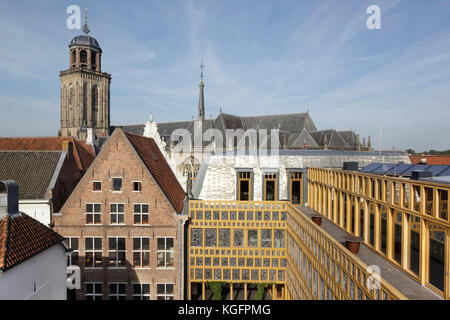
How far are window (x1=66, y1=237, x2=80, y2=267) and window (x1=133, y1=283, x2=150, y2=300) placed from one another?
403 centimetres

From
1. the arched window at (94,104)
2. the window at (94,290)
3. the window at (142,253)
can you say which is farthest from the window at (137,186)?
the arched window at (94,104)

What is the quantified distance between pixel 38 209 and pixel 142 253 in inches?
282

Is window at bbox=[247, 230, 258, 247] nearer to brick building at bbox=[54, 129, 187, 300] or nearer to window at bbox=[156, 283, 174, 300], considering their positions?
brick building at bbox=[54, 129, 187, 300]

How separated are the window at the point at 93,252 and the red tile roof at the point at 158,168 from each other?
17.1ft

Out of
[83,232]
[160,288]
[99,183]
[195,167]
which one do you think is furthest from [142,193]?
[195,167]

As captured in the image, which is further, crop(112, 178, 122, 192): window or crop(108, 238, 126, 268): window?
Answer: crop(112, 178, 122, 192): window

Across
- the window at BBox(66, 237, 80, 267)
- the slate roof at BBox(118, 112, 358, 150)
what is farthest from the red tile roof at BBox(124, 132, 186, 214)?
the slate roof at BBox(118, 112, 358, 150)

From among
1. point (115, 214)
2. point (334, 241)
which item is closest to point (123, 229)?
point (115, 214)

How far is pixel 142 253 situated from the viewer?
18.2m

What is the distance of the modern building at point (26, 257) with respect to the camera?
970cm

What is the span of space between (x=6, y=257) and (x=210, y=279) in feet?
38.8

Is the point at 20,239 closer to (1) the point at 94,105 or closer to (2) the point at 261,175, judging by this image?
(2) the point at 261,175

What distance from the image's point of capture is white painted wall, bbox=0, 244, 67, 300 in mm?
9688

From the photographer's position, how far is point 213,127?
47406 millimetres
